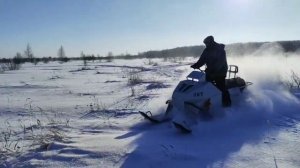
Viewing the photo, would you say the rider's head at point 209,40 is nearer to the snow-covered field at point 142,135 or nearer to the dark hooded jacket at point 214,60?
the dark hooded jacket at point 214,60

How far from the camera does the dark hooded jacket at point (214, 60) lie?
8.38 m

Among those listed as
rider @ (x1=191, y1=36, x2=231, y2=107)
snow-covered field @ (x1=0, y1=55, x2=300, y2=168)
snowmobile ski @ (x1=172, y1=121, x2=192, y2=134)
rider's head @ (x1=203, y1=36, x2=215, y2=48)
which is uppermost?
rider's head @ (x1=203, y1=36, x2=215, y2=48)

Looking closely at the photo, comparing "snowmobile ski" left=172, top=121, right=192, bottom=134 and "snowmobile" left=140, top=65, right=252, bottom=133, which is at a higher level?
"snowmobile" left=140, top=65, right=252, bottom=133

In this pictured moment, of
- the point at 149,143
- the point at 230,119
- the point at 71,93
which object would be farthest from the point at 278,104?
the point at 71,93

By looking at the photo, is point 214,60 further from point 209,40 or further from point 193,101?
point 193,101

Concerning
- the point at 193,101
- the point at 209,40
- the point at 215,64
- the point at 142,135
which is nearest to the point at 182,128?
the point at 142,135

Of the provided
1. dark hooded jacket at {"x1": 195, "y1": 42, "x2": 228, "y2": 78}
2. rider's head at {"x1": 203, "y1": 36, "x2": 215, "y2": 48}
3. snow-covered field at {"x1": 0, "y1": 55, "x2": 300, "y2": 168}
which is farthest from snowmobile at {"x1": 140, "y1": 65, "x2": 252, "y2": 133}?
rider's head at {"x1": 203, "y1": 36, "x2": 215, "y2": 48}

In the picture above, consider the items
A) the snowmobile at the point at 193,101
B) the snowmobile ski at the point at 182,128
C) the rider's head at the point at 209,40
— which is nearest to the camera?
the snowmobile ski at the point at 182,128

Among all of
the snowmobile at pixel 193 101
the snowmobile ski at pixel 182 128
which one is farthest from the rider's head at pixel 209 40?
the snowmobile ski at pixel 182 128

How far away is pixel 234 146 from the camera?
20.7ft

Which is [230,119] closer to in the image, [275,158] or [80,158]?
[275,158]

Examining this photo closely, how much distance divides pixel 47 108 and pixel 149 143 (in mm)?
5144

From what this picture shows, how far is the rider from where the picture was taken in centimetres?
838

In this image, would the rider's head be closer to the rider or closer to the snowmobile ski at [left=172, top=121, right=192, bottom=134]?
the rider
